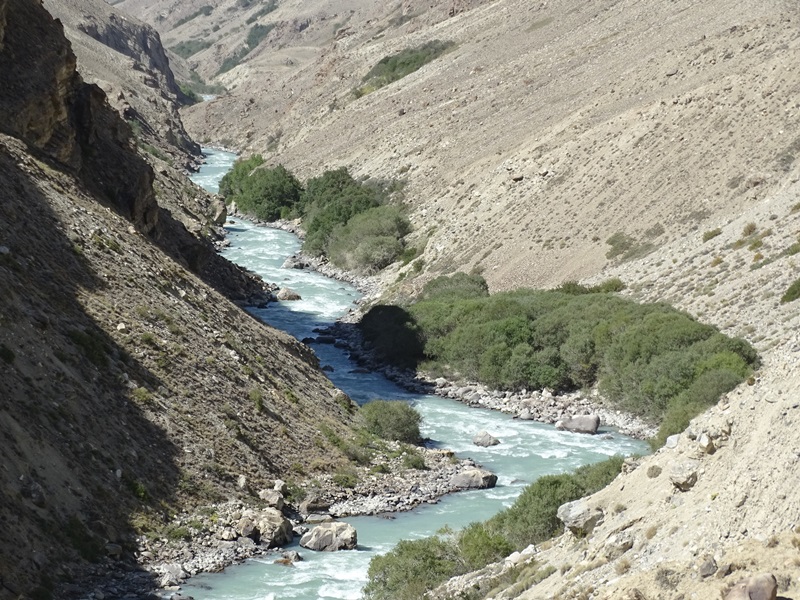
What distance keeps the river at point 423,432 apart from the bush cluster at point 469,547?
1799mm

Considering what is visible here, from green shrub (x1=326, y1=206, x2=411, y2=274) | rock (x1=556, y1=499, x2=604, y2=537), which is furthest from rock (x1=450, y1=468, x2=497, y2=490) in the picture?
green shrub (x1=326, y1=206, x2=411, y2=274)

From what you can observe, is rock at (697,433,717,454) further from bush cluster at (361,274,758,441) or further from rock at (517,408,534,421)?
rock at (517,408,534,421)

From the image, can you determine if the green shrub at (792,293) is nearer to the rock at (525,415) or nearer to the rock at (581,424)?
the rock at (581,424)

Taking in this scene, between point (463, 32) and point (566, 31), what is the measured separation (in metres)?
21.7

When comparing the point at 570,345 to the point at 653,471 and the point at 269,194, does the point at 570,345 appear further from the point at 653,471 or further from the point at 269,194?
the point at 269,194

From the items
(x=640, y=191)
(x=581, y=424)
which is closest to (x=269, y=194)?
(x=640, y=191)

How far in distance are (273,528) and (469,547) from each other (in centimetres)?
611

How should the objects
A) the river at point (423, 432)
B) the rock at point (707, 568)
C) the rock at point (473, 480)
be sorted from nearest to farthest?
the rock at point (707, 568)
the river at point (423, 432)
the rock at point (473, 480)

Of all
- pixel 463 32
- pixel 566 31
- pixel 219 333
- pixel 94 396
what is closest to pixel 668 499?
pixel 94 396

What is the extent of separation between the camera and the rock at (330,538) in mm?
29594

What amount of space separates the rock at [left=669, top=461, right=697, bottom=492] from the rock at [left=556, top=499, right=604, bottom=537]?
5.51 feet

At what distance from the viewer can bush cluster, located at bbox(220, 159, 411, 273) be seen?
75.8m

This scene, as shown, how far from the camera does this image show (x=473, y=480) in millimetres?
36531

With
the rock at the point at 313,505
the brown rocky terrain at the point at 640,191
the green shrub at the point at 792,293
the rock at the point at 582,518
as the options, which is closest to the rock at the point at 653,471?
the brown rocky terrain at the point at 640,191
